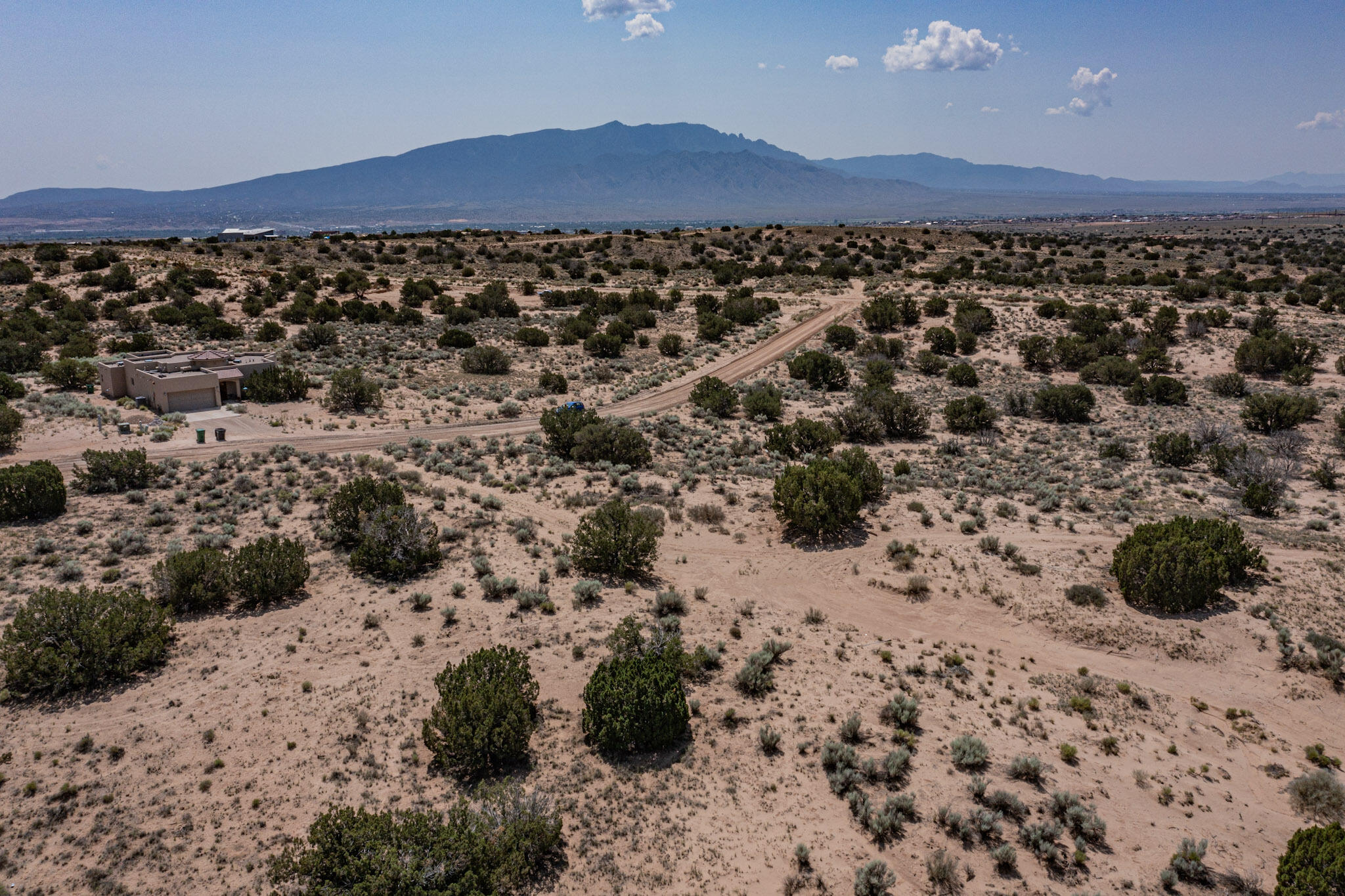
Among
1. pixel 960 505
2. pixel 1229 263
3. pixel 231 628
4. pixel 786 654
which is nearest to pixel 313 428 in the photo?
pixel 231 628

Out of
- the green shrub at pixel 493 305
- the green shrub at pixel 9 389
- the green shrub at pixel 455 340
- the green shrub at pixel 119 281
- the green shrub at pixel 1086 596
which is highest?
the green shrub at pixel 119 281

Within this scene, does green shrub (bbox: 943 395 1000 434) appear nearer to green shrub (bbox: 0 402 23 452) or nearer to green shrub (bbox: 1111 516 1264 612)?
green shrub (bbox: 1111 516 1264 612)

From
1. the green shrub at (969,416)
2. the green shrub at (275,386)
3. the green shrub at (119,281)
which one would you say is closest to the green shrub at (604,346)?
the green shrub at (275,386)

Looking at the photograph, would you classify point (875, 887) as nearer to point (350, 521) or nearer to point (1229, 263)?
point (350, 521)

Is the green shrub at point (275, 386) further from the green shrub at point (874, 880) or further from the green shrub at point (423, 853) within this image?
the green shrub at point (874, 880)

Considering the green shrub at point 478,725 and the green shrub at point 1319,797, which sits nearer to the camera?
the green shrub at point 1319,797

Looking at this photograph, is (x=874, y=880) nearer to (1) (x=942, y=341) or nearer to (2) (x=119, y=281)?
(1) (x=942, y=341)
